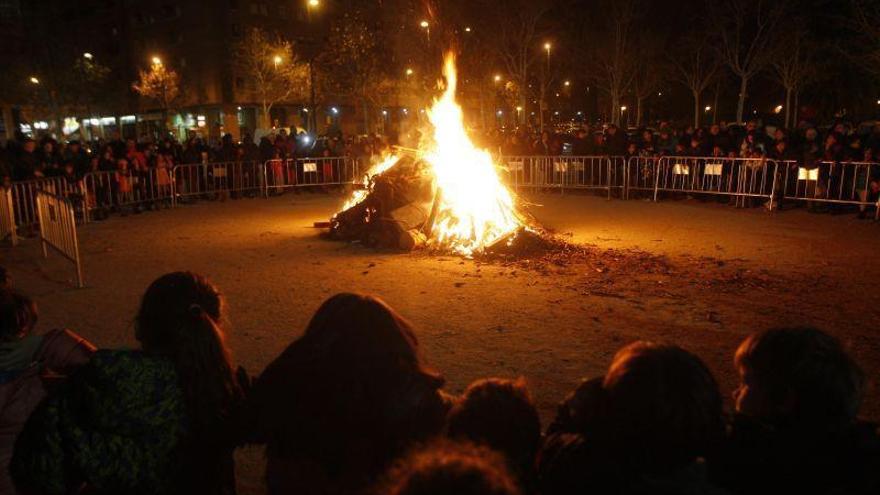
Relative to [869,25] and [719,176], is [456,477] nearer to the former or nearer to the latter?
[719,176]

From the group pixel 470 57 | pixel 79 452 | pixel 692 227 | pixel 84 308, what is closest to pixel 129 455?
pixel 79 452

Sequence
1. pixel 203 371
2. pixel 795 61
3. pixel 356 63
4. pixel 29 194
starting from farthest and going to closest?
pixel 356 63, pixel 795 61, pixel 29 194, pixel 203 371

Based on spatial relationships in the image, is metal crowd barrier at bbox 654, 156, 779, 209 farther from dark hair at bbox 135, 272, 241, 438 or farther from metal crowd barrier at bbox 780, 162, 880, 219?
dark hair at bbox 135, 272, 241, 438

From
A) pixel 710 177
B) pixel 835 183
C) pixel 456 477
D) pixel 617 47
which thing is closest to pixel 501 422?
pixel 456 477

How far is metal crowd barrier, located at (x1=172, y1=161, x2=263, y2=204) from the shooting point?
18.6m

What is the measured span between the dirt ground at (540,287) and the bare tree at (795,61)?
20210mm

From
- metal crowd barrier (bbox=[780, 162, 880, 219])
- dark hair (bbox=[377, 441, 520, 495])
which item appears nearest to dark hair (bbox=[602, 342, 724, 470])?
dark hair (bbox=[377, 441, 520, 495])

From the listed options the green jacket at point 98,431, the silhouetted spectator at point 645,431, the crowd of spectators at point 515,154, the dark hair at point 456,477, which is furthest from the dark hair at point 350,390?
the crowd of spectators at point 515,154

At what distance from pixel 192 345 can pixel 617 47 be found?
1518 inches

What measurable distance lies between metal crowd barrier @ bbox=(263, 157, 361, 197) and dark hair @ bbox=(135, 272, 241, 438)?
18.4 metres

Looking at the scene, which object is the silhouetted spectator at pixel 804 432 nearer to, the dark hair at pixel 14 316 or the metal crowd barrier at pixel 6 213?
the dark hair at pixel 14 316

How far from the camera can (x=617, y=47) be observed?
1465 inches

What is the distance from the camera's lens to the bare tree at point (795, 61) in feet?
97.6

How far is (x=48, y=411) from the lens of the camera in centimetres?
218
